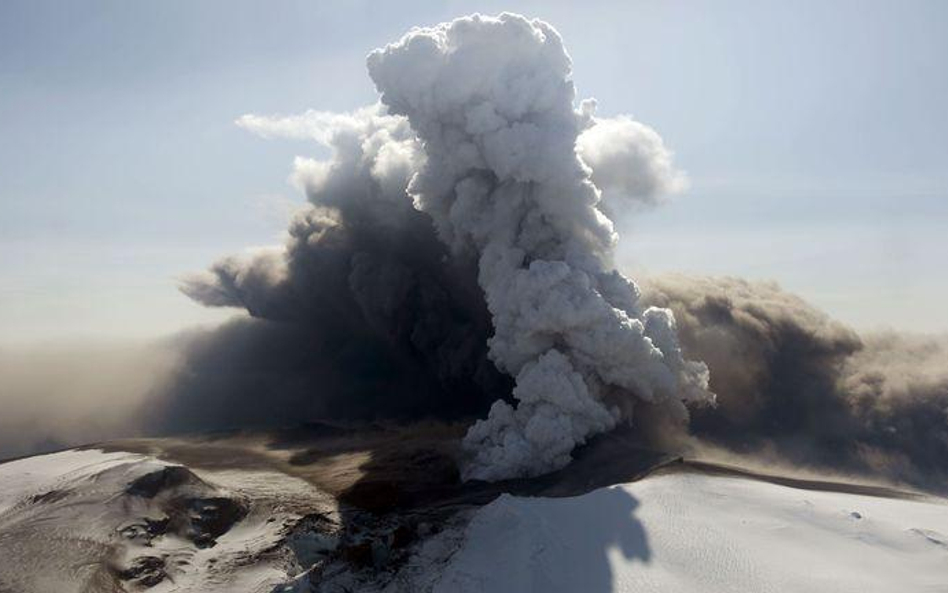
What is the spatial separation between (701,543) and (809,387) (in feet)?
109

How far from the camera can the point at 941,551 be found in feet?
120

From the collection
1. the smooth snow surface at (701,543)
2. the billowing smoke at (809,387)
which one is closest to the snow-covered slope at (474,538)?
the smooth snow surface at (701,543)

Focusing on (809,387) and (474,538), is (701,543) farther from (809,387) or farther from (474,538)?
(809,387)

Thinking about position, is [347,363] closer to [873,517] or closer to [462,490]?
[462,490]

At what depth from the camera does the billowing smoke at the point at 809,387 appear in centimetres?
5697

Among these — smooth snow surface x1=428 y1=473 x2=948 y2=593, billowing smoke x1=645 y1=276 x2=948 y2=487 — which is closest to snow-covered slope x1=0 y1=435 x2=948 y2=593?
smooth snow surface x1=428 y1=473 x2=948 y2=593

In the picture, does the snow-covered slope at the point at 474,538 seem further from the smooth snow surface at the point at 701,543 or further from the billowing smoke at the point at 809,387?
the billowing smoke at the point at 809,387

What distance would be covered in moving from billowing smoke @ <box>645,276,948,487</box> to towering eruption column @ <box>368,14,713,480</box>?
19.0 feet

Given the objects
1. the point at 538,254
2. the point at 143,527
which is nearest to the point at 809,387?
the point at 538,254

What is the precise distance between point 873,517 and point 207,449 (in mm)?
48093

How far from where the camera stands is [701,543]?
38062mm

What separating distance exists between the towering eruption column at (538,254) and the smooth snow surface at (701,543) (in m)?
10.8

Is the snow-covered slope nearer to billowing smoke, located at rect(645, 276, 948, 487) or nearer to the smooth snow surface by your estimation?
the smooth snow surface

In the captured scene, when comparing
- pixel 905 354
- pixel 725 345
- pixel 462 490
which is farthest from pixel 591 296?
pixel 905 354
